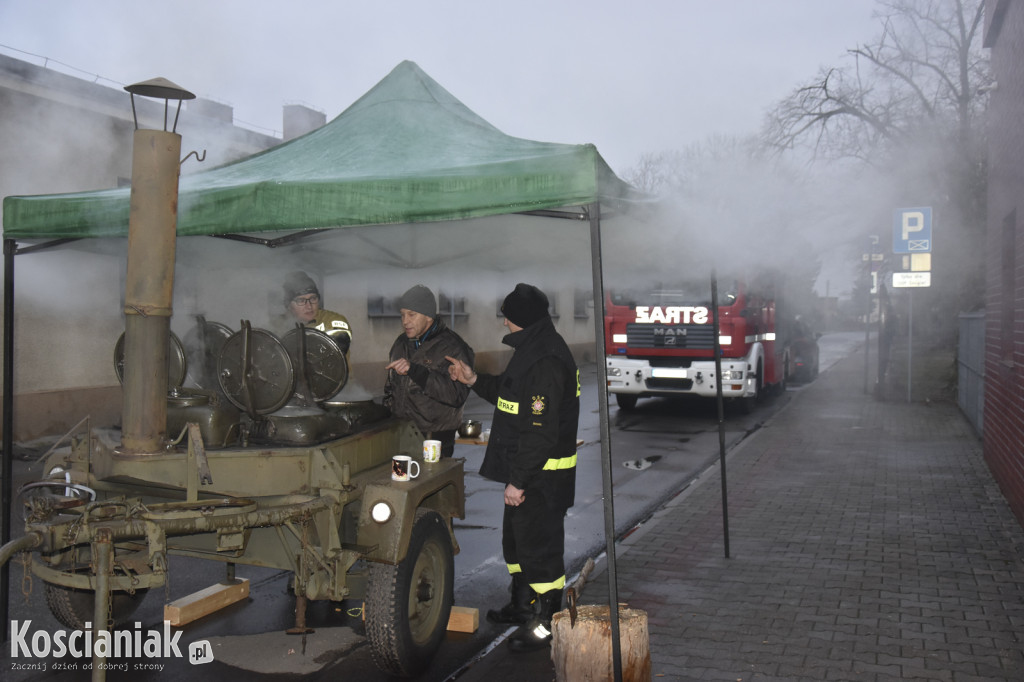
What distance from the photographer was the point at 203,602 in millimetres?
4508

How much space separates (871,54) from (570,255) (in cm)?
611

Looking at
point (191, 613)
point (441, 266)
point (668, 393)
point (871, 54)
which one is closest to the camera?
point (191, 613)

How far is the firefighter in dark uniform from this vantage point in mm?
3971

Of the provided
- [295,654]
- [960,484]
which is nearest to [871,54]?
[960,484]

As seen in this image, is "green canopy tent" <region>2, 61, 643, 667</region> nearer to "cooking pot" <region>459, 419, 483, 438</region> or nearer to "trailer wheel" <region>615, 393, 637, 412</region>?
"cooking pot" <region>459, 419, 483, 438</region>

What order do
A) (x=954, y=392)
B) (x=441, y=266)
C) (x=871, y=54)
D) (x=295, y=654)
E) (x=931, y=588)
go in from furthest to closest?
(x=954, y=392), (x=871, y=54), (x=441, y=266), (x=931, y=588), (x=295, y=654)

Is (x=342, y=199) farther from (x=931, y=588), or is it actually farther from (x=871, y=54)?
(x=871, y=54)

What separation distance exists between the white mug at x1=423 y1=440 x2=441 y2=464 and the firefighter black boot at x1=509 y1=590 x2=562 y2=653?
2.99 feet

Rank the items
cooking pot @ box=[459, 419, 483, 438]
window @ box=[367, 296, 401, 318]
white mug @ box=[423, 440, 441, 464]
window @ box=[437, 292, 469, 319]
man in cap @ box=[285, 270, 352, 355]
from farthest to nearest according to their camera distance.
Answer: window @ box=[437, 292, 469, 319] < window @ box=[367, 296, 401, 318] < cooking pot @ box=[459, 419, 483, 438] < man in cap @ box=[285, 270, 352, 355] < white mug @ box=[423, 440, 441, 464]

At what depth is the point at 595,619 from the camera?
3457 millimetres

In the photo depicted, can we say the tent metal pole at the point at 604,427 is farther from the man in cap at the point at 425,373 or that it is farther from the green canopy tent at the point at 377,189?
the man in cap at the point at 425,373

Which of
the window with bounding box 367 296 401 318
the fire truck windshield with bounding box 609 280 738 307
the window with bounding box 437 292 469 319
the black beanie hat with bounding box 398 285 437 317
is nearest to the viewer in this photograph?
the black beanie hat with bounding box 398 285 437 317

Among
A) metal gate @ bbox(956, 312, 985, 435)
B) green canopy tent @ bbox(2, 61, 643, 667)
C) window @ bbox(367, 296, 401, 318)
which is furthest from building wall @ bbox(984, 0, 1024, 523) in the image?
window @ bbox(367, 296, 401, 318)

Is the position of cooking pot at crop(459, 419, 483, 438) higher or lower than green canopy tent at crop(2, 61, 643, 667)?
lower
